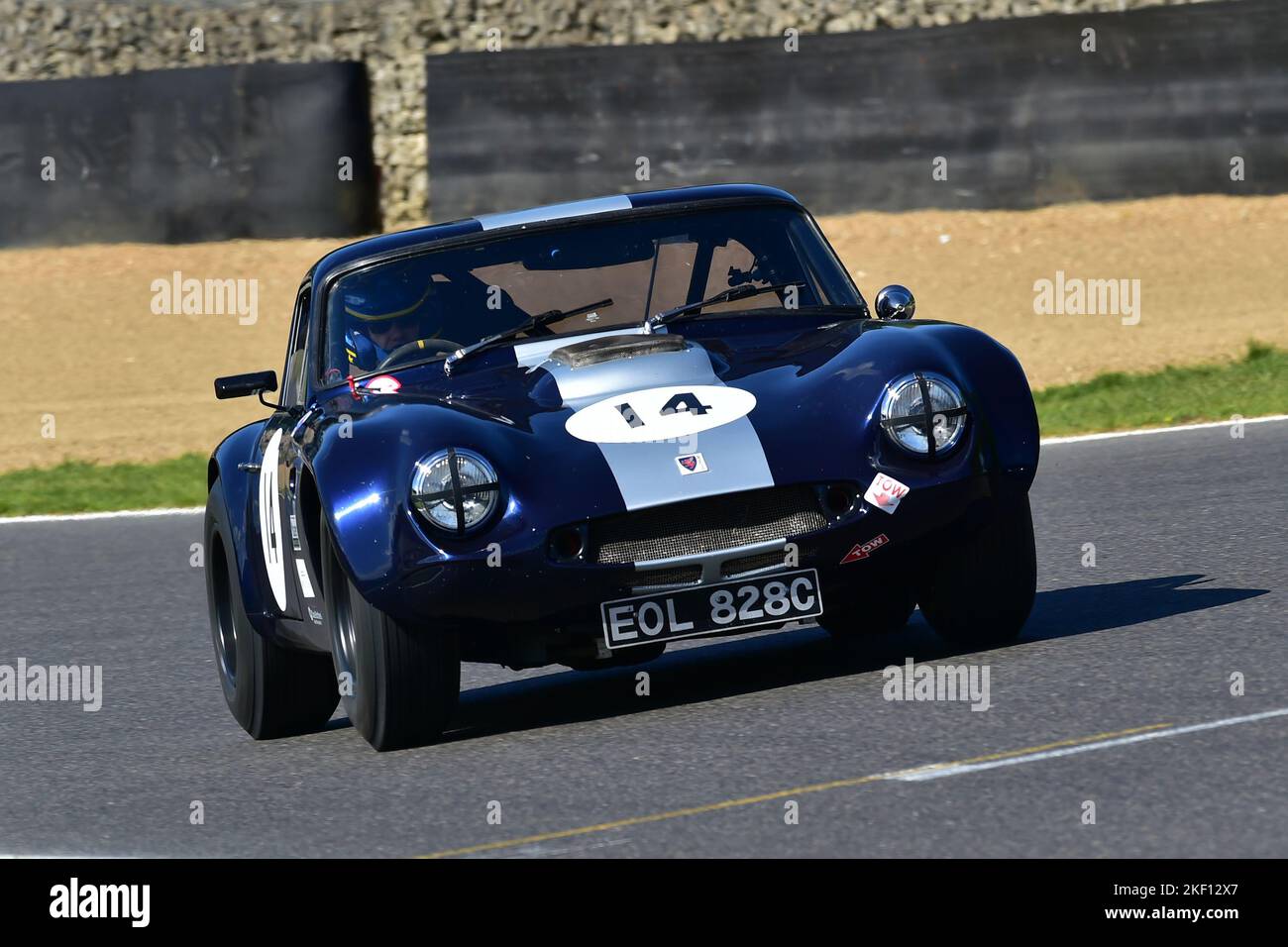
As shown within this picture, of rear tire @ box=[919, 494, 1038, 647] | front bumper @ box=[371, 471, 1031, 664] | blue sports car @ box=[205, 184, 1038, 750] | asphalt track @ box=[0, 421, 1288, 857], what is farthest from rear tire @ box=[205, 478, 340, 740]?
rear tire @ box=[919, 494, 1038, 647]

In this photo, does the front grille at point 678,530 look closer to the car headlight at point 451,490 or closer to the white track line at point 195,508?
the car headlight at point 451,490

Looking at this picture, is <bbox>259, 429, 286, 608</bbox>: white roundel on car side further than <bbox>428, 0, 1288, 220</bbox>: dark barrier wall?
No

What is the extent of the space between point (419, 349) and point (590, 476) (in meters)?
1.18

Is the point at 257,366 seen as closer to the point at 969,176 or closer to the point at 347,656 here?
the point at 969,176

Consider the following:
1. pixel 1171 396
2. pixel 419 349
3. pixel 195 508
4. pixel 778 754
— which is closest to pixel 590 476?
pixel 778 754

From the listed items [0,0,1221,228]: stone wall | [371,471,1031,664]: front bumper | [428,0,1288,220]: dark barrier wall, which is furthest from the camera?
[0,0,1221,228]: stone wall

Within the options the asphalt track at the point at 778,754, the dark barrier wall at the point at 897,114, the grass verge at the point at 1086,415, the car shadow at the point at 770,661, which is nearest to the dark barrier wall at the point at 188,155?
the dark barrier wall at the point at 897,114

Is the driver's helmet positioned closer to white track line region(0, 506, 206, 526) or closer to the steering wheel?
the steering wheel

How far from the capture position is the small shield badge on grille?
18.0 feet

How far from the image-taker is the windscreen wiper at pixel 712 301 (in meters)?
6.50

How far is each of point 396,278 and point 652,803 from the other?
234cm

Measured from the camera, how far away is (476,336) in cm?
647

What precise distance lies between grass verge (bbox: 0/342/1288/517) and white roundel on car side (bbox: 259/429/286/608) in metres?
7.36
